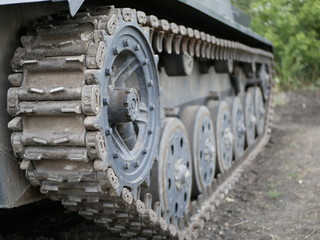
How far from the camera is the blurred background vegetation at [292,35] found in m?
14.4

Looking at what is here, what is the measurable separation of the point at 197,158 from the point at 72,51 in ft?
8.02

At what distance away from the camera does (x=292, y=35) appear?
15.1 m

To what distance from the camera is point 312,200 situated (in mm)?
5082

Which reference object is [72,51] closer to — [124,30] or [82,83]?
[82,83]

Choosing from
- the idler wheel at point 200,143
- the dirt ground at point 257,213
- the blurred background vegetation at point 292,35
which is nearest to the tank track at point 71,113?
the dirt ground at point 257,213

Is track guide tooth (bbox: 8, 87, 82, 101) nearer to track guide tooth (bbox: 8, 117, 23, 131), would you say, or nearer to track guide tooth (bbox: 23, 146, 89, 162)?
track guide tooth (bbox: 8, 117, 23, 131)

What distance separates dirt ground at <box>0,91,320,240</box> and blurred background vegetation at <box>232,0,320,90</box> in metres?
7.72

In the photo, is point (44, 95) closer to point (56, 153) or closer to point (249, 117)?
point (56, 153)

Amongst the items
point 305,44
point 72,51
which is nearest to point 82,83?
point 72,51

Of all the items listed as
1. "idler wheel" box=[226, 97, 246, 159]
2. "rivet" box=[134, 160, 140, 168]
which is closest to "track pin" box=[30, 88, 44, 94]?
"rivet" box=[134, 160, 140, 168]

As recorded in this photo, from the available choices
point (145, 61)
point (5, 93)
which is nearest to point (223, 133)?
point (145, 61)

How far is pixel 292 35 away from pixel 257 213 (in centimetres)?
1100

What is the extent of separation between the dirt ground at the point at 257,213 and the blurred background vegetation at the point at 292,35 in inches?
304

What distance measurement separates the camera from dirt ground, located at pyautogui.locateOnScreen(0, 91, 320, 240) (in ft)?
14.4
